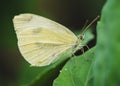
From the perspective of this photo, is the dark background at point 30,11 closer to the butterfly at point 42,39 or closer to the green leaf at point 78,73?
the butterfly at point 42,39

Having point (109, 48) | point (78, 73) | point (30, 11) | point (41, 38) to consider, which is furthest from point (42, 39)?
point (109, 48)

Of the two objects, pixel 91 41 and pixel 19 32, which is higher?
pixel 19 32

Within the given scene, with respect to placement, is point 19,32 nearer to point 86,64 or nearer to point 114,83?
point 86,64

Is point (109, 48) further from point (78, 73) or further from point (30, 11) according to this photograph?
point (30, 11)

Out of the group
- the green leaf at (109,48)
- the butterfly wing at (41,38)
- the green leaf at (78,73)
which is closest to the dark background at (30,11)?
the butterfly wing at (41,38)

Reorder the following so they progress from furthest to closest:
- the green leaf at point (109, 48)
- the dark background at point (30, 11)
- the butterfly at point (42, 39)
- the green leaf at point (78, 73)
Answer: the dark background at point (30, 11) < the butterfly at point (42, 39) < the green leaf at point (78, 73) < the green leaf at point (109, 48)

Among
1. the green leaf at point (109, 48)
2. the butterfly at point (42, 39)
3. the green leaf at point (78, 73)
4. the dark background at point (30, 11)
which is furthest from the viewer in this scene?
the dark background at point (30, 11)

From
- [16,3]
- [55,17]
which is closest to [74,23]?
→ [55,17]
